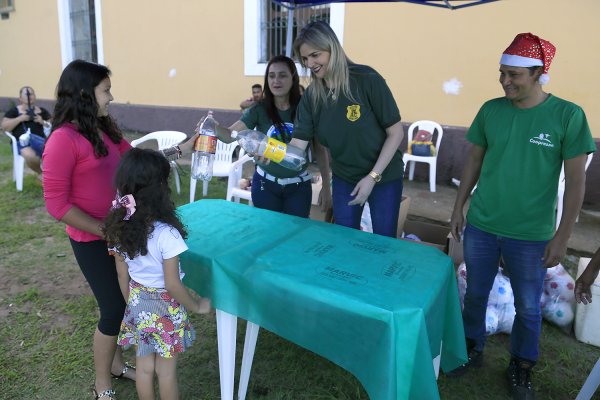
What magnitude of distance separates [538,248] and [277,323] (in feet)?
4.16

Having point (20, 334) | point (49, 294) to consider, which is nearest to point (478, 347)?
point (20, 334)

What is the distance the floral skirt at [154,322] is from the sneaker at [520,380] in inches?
65.1

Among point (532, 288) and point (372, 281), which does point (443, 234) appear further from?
point (372, 281)

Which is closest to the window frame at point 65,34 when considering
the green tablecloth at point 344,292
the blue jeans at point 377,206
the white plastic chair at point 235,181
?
the white plastic chair at point 235,181

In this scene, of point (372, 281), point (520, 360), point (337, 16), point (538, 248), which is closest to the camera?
point (372, 281)

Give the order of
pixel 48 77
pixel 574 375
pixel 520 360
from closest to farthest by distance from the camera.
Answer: pixel 520 360, pixel 574 375, pixel 48 77

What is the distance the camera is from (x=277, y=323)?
5.31 ft

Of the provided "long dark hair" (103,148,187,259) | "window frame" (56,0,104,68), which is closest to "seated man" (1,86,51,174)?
"window frame" (56,0,104,68)

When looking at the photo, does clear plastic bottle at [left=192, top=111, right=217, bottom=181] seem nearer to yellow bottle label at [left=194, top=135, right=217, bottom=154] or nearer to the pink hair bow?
yellow bottle label at [left=194, top=135, right=217, bottom=154]

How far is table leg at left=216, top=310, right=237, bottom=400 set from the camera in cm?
182

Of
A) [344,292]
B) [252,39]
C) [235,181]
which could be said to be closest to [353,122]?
[344,292]

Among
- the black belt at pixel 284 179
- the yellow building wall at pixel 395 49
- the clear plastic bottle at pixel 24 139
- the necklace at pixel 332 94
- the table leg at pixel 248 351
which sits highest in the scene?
the yellow building wall at pixel 395 49

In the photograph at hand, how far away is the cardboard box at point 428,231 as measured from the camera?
11.9 ft

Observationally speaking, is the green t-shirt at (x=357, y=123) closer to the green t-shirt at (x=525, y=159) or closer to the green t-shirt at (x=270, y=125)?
the green t-shirt at (x=270, y=125)
